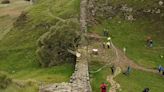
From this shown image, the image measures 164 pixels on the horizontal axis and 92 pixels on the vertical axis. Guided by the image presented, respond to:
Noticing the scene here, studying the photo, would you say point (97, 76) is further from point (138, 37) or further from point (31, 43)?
point (31, 43)

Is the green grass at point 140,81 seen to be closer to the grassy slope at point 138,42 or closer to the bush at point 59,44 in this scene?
the grassy slope at point 138,42

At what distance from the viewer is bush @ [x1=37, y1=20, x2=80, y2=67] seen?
75.3 meters

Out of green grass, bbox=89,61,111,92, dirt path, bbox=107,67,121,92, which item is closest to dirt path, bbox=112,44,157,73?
dirt path, bbox=107,67,121,92

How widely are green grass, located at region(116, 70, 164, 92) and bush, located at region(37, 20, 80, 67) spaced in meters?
9.68

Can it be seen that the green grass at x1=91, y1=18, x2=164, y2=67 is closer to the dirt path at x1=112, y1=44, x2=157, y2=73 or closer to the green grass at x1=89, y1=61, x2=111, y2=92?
the dirt path at x1=112, y1=44, x2=157, y2=73

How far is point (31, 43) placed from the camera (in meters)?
101

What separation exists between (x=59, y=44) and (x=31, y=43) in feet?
84.5

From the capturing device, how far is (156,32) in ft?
309

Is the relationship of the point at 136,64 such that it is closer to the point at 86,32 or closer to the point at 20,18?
the point at 86,32

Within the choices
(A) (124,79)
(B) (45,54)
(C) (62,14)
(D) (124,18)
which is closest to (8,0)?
(C) (62,14)

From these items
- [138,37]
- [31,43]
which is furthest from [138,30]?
[31,43]

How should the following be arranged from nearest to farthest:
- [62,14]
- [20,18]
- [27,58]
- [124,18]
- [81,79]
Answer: [81,79], [27,58], [124,18], [62,14], [20,18]

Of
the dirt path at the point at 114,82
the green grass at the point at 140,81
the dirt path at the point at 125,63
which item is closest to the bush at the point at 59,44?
the dirt path at the point at 114,82

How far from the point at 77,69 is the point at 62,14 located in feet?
154
